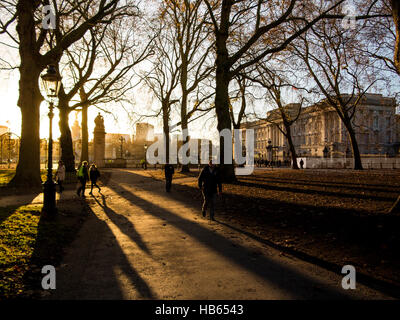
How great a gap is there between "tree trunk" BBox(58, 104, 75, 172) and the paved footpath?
2001 cm

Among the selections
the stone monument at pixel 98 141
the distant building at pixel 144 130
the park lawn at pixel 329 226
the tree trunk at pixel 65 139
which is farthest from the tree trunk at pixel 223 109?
the stone monument at pixel 98 141

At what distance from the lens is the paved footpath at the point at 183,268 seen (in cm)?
376

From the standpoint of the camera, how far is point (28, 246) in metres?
5.54

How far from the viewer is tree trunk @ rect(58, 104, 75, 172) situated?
25172 millimetres

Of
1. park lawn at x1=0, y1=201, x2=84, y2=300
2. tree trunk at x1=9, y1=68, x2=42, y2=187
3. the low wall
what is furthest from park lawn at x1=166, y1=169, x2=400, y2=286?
the low wall

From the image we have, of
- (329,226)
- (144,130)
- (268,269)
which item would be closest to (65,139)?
(144,130)

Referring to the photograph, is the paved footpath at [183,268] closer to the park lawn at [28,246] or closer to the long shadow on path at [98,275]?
the long shadow on path at [98,275]

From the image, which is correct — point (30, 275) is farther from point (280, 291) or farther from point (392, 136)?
point (392, 136)

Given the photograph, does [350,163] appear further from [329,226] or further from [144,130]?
[329,226]

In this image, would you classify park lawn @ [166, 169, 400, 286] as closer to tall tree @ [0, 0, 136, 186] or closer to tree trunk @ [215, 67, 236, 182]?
tree trunk @ [215, 67, 236, 182]

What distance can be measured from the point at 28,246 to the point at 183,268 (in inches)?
123

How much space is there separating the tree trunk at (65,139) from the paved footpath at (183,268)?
20010mm
